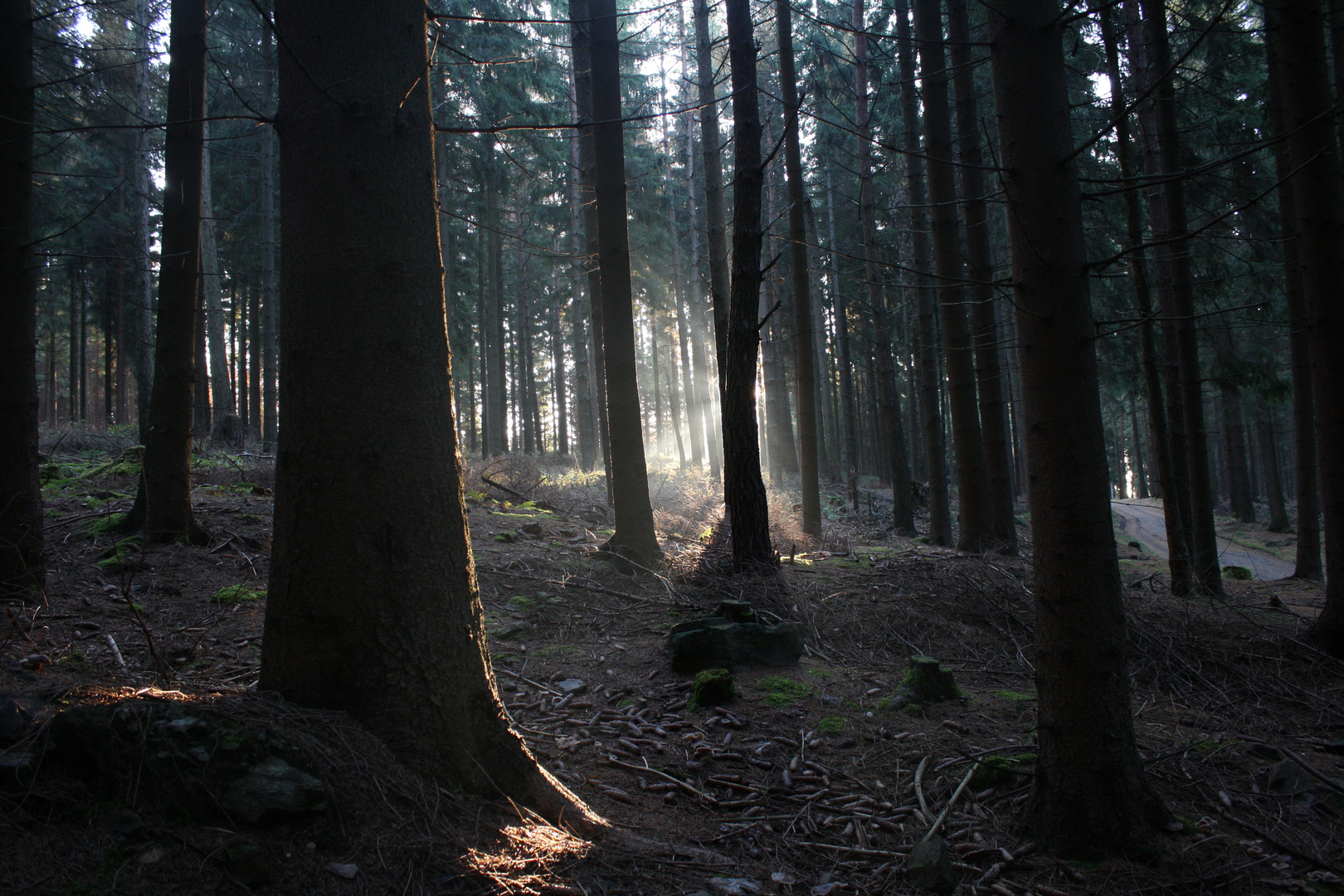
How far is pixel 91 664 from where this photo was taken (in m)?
4.06

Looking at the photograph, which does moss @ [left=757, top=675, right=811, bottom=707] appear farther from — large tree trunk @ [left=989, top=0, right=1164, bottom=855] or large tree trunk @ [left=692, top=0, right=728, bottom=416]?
large tree trunk @ [left=692, top=0, right=728, bottom=416]

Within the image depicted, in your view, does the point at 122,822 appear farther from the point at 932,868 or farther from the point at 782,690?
the point at 782,690

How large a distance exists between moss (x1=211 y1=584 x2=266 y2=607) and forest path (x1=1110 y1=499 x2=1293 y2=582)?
6.85 m

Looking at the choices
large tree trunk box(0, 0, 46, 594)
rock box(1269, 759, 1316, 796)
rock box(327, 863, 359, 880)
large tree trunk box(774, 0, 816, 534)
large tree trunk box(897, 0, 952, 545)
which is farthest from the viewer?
large tree trunk box(897, 0, 952, 545)

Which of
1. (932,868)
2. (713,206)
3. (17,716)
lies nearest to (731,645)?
(932,868)

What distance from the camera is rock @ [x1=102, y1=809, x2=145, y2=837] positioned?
205 cm

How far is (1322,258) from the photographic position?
5445 millimetres

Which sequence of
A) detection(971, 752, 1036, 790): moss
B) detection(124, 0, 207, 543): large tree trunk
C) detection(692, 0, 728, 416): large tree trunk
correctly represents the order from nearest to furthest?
Result: detection(971, 752, 1036, 790): moss < detection(124, 0, 207, 543): large tree trunk < detection(692, 0, 728, 416): large tree trunk

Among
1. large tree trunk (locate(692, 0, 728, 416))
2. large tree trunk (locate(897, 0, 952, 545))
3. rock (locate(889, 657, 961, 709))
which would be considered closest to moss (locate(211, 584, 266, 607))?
rock (locate(889, 657, 961, 709))

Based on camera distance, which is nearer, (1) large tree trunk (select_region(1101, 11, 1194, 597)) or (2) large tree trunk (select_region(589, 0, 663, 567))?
(1) large tree trunk (select_region(1101, 11, 1194, 597))

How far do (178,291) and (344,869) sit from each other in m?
6.55

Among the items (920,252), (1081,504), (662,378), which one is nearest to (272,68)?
(920,252)

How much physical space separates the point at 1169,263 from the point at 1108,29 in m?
2.64

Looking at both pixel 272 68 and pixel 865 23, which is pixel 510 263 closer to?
pixel 272 68
